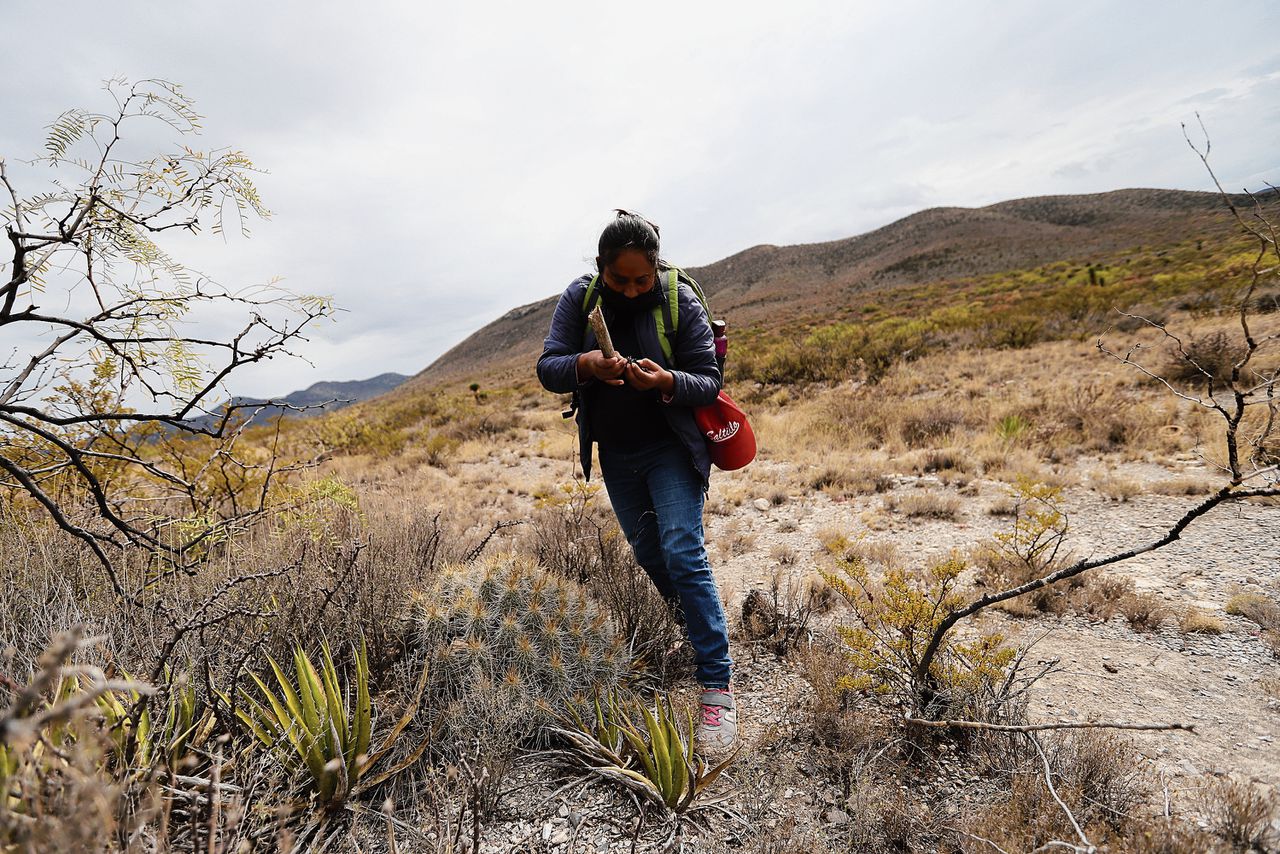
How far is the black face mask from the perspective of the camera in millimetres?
2225

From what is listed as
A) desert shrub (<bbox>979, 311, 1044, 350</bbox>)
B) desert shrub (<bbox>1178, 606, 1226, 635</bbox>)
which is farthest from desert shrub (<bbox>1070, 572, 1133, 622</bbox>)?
desert shrub (<bbox>979, 311, 1044, 350</bbox>)

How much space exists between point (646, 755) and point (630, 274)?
174cm

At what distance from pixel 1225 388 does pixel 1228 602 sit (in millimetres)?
6306

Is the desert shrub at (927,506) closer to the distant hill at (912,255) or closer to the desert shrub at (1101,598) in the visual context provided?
the desert shrub at (1101,598)

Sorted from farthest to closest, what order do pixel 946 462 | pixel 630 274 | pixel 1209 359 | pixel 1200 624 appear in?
pixel 1209 359 → pixel 946 462 → pixel 1200 624 → pixel 630 274

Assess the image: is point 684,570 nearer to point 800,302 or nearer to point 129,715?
point 129,715

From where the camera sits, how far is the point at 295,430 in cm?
1268

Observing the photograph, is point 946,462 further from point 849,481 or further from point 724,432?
point 724,432

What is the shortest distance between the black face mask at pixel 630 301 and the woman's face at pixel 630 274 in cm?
4

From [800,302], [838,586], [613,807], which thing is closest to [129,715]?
[613,807]

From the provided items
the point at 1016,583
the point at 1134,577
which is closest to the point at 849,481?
the point at 1016,583

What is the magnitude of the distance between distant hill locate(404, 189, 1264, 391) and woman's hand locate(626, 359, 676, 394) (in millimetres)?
30360

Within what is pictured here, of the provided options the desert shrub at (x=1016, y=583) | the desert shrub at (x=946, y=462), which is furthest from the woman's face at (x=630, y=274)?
the desert shrub at (x=946, y=462)

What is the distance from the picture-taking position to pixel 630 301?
226 cm
